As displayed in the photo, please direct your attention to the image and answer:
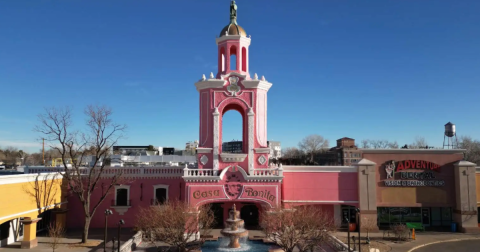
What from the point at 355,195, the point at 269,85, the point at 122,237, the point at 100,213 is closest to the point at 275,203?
the point at 355,195

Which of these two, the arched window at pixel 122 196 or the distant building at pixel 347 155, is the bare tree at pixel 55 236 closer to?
the arched window at pixel 122 196

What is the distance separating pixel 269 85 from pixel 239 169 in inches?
299

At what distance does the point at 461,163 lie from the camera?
28.9m

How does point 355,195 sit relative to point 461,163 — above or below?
below

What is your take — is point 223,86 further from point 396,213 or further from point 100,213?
point 396,213

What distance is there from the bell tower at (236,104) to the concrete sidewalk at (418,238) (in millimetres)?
9555

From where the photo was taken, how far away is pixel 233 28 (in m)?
29.2

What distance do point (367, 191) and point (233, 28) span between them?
18.0 meters

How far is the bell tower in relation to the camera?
89.9 feet

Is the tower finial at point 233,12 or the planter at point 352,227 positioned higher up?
the tower finial at point 233,12

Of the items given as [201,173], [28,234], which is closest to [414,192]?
[201,173]

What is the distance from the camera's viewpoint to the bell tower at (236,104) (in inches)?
1079

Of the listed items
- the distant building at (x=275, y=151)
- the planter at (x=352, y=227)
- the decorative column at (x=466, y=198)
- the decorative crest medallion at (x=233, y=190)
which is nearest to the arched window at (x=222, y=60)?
the decorative crest medallion at (x=233, y=190)

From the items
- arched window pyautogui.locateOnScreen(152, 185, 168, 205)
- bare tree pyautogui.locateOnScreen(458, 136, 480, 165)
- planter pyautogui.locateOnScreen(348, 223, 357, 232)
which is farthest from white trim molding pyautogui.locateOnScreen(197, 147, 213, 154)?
bare tree pyautogui.locateOnScreen(458, 136, 480, 165)
